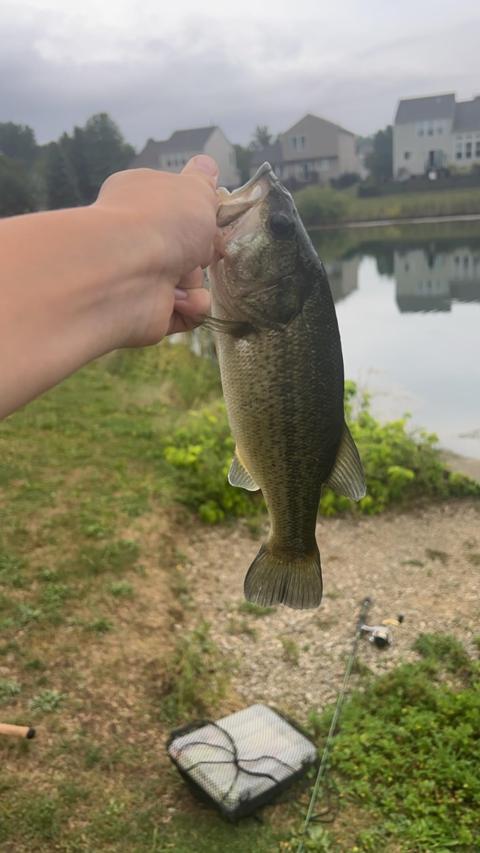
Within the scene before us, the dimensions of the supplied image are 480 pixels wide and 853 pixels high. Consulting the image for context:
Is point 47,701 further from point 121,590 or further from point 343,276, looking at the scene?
point 343,276

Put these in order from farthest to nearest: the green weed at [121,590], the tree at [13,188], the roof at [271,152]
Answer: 1. the roof at [271,152]
2. the tree at [13,188]
3. the green weed at [121,590]

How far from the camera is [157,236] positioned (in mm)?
1619

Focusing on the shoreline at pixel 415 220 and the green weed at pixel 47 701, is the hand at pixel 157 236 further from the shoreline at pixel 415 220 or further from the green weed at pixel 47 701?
the shoreline at pixel 415 220

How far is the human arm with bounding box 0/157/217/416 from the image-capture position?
122 cm

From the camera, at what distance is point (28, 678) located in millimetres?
4438

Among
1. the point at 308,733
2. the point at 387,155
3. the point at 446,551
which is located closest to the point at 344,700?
the point at 308,733

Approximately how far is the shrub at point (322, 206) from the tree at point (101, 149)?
1362 cm

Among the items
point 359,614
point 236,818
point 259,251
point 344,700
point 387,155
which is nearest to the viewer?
point 259,251

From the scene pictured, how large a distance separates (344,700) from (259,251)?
11.3 ft

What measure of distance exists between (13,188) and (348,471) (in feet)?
38.3

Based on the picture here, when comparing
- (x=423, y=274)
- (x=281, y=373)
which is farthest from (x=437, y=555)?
(x=423, y=274)

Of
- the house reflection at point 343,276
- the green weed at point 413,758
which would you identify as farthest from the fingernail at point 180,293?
the house reflection at point 343,276

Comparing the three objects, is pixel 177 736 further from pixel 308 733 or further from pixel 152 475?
pixel 152 475

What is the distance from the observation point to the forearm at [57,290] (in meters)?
1.20
